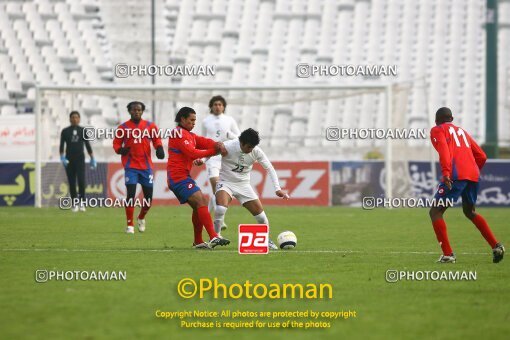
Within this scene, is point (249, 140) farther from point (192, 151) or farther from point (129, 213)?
point (129, 213)

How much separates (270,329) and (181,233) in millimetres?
9292

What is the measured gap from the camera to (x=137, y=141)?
16.4 metres

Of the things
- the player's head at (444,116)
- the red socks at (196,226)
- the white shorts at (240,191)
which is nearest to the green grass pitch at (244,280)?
the red socks at (196,226)

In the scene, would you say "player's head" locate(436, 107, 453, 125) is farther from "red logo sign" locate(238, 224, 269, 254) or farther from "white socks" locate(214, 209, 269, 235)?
"white socks" locate(214, 209, 269, 235)

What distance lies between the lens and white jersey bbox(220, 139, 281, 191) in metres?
13.1

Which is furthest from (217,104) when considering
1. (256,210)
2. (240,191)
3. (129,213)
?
(256,210)

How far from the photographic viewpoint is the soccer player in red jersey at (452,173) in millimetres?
11414

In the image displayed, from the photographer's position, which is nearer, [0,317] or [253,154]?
[0,317]

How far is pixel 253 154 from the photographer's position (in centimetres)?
1310

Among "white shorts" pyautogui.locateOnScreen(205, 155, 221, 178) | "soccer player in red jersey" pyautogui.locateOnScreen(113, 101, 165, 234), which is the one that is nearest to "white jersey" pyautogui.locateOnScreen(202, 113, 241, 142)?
"white shorts" pyautogui.locateOnScreen(205, 155, 221, 178)

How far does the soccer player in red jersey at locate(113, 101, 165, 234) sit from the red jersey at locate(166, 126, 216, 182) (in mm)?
3151

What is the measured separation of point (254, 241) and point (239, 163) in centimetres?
142

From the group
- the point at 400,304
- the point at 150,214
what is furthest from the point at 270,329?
the point at 150,214

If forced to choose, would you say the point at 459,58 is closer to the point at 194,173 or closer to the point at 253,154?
the point at 194,173
